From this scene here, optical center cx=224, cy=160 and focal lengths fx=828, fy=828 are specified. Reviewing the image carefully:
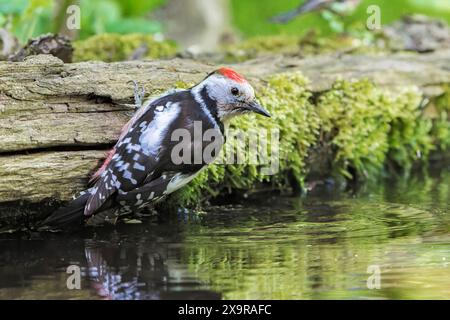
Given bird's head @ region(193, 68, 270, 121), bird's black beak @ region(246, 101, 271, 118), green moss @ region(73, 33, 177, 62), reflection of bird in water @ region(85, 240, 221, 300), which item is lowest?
reflection of bird in water @ region(85, 240, 221, 300)

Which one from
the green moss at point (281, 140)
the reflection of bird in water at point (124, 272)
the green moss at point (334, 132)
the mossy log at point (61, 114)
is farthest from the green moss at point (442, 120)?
the reflection of bird in water at point (124, 272)

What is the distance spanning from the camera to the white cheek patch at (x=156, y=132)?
438 centimetres

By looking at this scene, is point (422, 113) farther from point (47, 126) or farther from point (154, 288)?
point (154, 288)

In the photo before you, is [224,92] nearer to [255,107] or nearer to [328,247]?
[255,107]

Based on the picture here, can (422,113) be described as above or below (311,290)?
above

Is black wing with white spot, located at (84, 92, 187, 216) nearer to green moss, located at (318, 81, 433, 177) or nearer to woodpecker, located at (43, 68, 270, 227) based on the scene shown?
woodpecker, located at (43, 68, 270, 227)

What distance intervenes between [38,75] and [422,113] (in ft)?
10.8

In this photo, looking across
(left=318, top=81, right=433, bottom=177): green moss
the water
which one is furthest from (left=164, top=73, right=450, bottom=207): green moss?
the water

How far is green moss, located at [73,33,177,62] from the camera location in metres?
6.86

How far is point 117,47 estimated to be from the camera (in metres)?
7.11

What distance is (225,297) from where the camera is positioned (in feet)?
10.9

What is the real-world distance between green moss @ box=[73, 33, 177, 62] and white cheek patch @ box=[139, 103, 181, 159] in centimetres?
238

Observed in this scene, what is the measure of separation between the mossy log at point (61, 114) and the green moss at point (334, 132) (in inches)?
24.7
